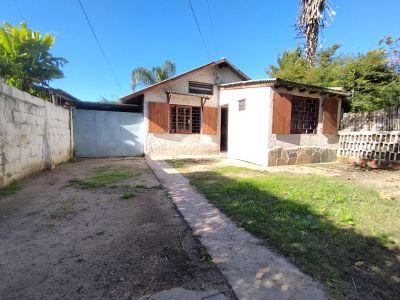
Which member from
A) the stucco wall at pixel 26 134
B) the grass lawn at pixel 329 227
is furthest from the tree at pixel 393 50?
the stucco wall at pixel 26 134

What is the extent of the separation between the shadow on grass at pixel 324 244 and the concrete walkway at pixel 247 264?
134 millimetres

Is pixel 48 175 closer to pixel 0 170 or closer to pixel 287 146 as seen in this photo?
pixel 0 170

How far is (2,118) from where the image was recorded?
466cm

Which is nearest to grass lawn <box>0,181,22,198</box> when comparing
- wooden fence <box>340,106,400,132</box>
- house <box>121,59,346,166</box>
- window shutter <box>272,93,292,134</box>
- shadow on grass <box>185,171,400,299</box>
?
shadow on grass <box>185,171,400,299</box>

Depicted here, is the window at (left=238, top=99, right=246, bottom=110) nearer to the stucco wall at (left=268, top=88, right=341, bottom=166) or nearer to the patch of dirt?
the stucco wall at (left=268, top=88, right=341, bottom=166)

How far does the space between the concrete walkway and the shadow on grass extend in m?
0.13

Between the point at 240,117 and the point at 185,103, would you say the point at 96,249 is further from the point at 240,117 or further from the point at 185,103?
the point at 185,103

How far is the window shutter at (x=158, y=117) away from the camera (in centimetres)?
1096

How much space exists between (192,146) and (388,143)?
842cm

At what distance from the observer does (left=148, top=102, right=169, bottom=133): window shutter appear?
36.0ft

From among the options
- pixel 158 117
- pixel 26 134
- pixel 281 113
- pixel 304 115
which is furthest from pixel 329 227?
pixel 158 117

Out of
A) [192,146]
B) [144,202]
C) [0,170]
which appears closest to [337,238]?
[144,202]

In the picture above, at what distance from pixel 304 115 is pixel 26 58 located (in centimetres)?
1132

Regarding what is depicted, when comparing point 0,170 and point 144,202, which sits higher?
point 0,170
